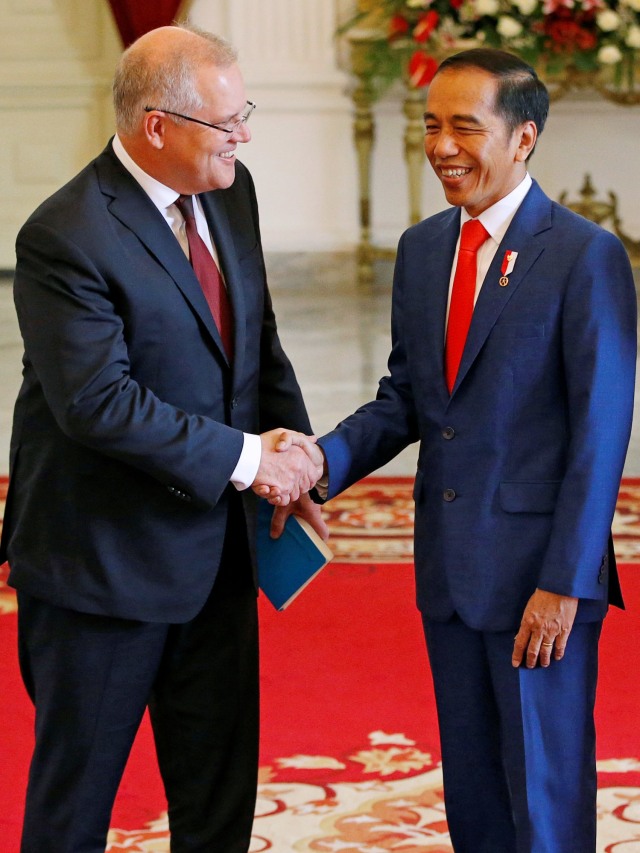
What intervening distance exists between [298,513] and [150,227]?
26.0 inches

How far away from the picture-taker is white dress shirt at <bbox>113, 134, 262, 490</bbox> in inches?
87.6

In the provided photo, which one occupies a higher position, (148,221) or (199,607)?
(148,221)

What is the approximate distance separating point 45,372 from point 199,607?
0.50 m

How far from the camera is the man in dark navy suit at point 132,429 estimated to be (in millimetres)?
2096

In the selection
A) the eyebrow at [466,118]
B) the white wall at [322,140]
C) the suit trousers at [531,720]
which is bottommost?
the suit trousers at [531,720]

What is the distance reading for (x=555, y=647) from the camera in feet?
6.98

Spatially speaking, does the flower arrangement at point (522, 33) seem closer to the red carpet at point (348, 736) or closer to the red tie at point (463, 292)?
the red carpet at point (348, 736)

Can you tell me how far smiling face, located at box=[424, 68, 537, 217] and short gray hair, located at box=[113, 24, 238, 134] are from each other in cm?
38

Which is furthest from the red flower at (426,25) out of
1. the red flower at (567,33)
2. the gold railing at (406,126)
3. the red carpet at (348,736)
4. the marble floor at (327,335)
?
the red carpet at (348,736)

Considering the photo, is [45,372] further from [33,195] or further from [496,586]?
[33,195]

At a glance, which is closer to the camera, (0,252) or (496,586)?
(496,586)

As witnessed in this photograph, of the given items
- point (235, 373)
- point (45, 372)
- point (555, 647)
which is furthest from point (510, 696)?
point (45, 372)

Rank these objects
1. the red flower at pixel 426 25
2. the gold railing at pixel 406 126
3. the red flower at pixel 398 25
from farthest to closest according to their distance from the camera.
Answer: the gold railing at pixel 406 126, the red flower at pixel 398 25, the red flower at pixel 426 25

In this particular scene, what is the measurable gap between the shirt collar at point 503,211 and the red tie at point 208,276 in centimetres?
48
